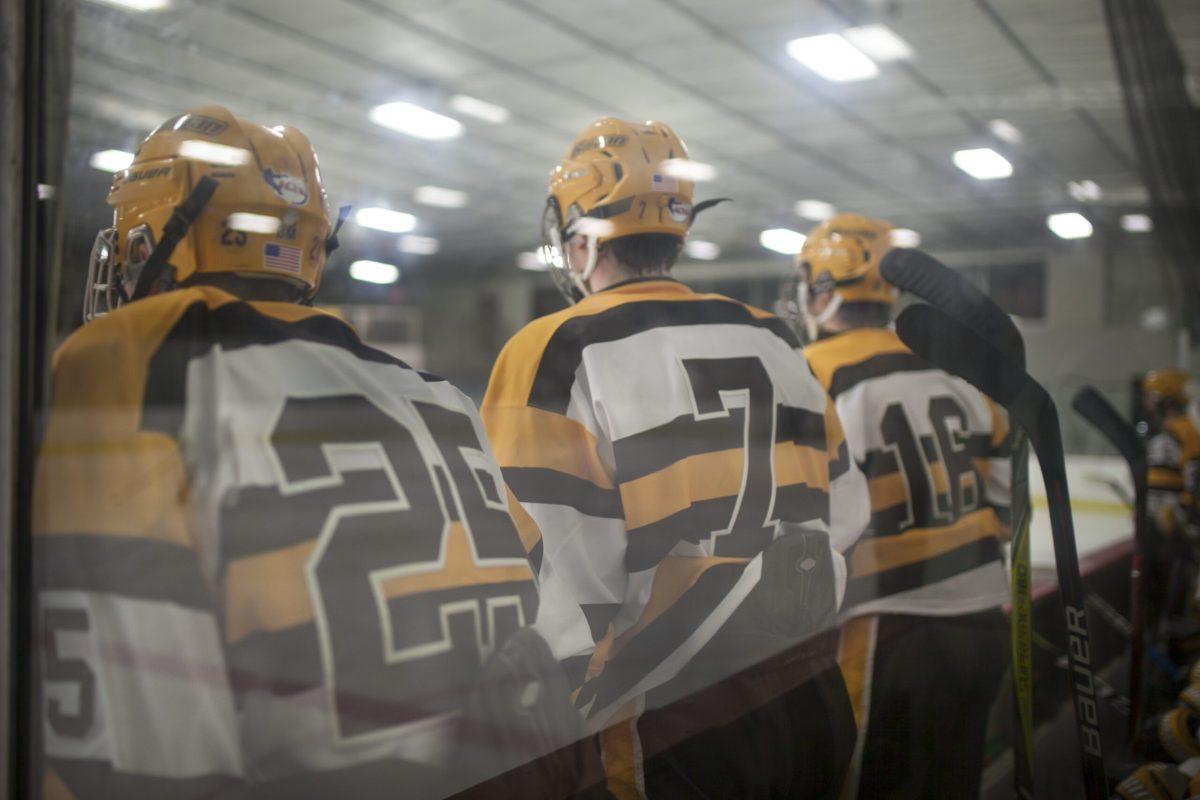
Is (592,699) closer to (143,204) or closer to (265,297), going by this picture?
(265,297)

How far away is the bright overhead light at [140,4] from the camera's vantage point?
2.50ft

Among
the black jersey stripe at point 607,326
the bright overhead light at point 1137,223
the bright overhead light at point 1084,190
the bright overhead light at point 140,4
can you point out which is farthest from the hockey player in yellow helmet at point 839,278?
the bright overhead light at point 140,4

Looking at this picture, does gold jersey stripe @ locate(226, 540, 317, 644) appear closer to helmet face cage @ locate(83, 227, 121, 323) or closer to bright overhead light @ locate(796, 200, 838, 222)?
helmet face cage @ locate(83, 227, 121, 323)

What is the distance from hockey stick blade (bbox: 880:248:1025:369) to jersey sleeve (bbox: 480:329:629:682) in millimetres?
416

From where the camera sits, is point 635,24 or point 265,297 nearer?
point 265,297

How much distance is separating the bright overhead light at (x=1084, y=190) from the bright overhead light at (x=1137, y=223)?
6.4 inches

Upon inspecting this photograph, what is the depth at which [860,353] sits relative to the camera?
1.66 metres

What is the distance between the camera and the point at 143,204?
804 mm

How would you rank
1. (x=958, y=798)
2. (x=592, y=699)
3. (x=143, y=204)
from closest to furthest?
(x=143, y=204), (x=592, y=699), (x=958, y=798)

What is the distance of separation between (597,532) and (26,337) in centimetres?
67

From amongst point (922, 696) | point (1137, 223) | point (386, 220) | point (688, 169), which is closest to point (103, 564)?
point (386, 220)

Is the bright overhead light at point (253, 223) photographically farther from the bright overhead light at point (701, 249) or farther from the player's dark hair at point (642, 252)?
the bright overhead light at point (701, 249)

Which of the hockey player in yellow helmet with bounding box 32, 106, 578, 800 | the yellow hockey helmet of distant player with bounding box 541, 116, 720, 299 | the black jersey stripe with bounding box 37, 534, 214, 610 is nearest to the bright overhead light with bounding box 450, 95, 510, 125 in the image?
the yellow hockey helmet of distant player with bounding box 541, 116, 720, 299

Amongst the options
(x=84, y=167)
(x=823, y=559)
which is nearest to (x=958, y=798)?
(x=823, y=559)
